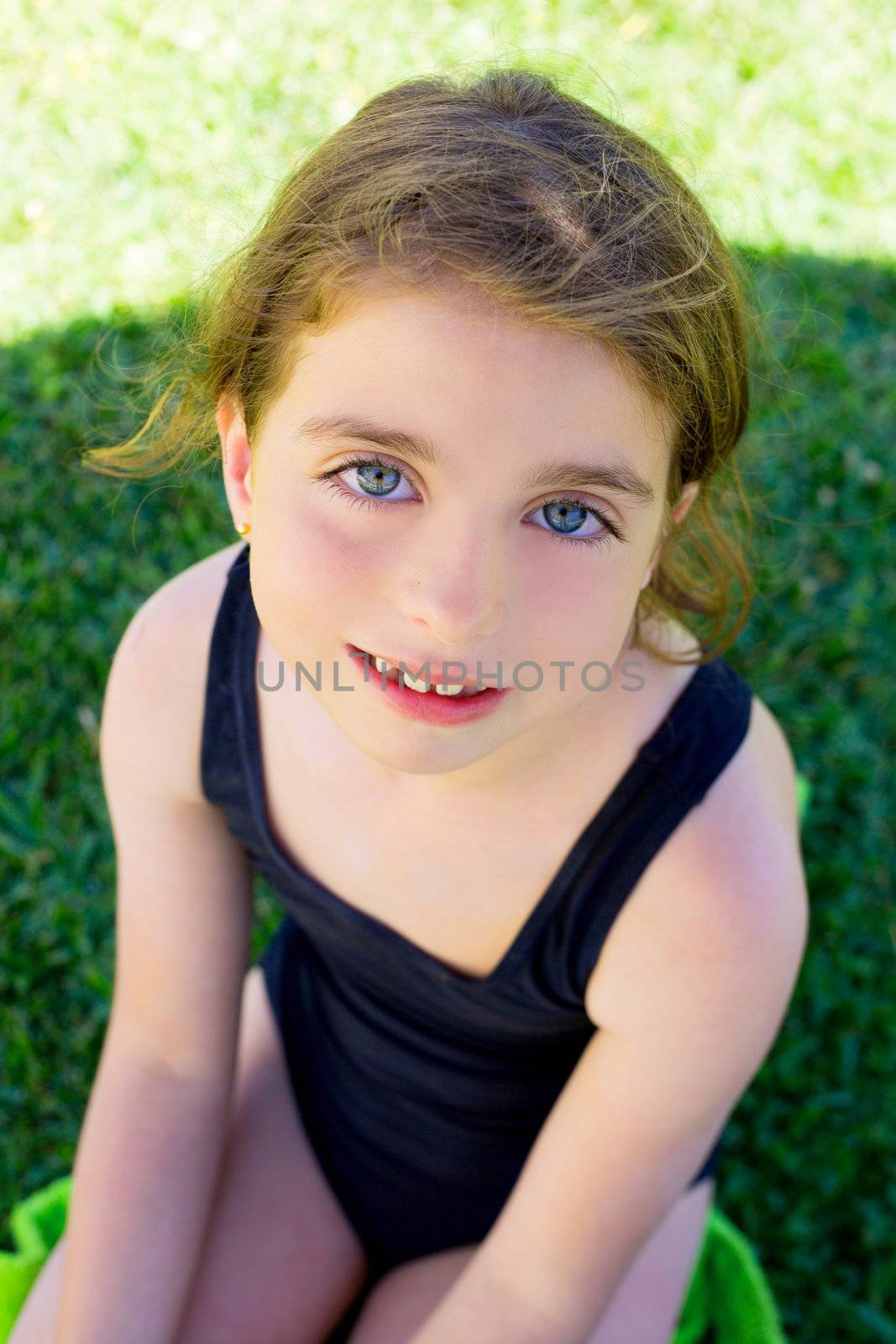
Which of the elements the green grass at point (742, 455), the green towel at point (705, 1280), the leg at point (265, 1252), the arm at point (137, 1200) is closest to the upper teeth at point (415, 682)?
the green grass at point (742, 455)

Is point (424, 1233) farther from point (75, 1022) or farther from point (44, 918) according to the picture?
point (44, 918)

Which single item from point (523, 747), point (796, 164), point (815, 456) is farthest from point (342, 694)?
point (796, 164)

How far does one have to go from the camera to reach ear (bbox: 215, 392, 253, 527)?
4.67 ft

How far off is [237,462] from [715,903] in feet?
2.41

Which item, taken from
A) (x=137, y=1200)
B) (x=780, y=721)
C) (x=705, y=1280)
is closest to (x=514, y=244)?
(x=137, y=1200)

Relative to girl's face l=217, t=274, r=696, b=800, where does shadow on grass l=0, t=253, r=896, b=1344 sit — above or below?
below

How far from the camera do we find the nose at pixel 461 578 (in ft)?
3.77

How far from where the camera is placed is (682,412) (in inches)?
50.3

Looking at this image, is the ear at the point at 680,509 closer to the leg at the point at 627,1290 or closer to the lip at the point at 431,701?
the lip at the point at 431,701

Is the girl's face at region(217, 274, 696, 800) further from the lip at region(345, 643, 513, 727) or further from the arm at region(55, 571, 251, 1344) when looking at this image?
the arm at region(55, 571, 251, 1344)

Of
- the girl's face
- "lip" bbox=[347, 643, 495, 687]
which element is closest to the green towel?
the girl's face

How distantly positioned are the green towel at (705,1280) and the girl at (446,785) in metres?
0.12

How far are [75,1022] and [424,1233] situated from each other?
0.99 metres

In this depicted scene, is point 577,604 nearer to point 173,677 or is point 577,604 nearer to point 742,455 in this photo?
point 173,677
